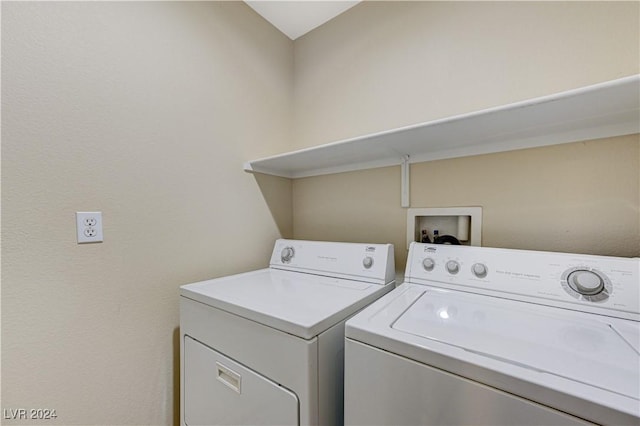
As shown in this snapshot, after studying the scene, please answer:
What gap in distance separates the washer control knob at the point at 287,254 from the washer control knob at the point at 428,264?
71cm

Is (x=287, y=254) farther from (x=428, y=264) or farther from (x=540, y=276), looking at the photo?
(x=540, y=276)

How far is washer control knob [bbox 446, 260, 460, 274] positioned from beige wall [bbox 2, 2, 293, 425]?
110cm

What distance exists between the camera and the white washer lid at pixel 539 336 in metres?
0.49

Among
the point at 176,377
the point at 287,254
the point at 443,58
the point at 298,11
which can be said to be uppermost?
the point at 298,11

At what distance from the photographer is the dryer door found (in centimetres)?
76

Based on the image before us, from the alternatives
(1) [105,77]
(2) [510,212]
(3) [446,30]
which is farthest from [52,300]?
(3) [446,30]

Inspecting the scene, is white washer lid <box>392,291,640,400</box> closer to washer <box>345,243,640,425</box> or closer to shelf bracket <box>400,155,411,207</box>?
washer <box>345,243,640,425</box>

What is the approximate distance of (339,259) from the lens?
4.21 feet

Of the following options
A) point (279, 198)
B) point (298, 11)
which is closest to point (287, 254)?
point (279, 198)

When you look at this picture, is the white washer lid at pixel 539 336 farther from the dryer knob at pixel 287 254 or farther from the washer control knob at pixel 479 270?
the dryer knob at pixel 287 254

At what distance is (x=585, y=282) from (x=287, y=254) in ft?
4.10

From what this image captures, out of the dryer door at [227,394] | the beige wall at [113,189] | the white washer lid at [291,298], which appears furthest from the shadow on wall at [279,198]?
the dryer door at [227,394]

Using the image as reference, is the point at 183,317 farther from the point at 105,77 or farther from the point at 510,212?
the point at 510,212

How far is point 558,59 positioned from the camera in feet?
3.37
